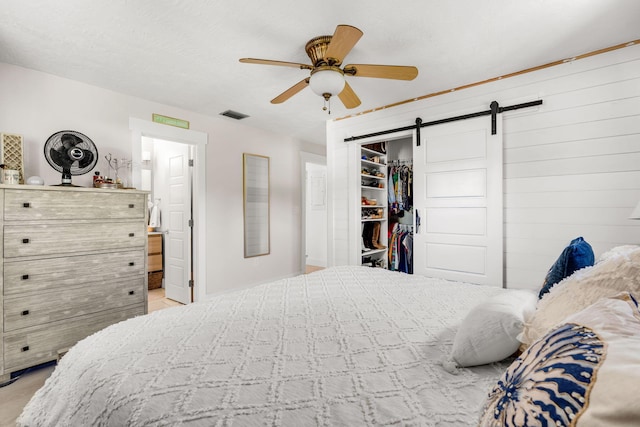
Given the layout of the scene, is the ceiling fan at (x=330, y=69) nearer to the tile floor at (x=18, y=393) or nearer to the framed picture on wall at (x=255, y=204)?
the framed picture on wall at (x=255, y=204)

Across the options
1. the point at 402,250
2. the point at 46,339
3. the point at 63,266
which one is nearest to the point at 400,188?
the point at 402,250

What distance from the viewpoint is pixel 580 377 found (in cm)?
43

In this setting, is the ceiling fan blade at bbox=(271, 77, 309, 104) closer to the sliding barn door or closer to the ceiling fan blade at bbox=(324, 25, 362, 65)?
the ceiling fan blade at bbox=(324, 25, 362, 65)

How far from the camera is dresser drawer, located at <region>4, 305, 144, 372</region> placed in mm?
2133

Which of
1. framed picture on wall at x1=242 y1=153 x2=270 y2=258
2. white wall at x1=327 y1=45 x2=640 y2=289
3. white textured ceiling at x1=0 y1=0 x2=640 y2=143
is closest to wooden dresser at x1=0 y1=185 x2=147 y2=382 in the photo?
white textured ceiling at x1=0 y1=0 x2=640 y2=143

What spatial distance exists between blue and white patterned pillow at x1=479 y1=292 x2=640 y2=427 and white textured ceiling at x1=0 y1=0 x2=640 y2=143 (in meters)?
2.01

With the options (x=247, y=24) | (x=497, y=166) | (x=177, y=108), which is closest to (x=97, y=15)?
(x=247, y=24)

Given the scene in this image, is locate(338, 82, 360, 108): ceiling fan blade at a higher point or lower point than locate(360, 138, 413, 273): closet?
higher

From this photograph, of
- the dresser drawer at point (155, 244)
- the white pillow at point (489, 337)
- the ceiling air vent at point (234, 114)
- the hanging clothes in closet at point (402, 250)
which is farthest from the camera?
the dresser drawer at point (155, 244)

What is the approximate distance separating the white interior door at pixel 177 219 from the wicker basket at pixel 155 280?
20.7 inches

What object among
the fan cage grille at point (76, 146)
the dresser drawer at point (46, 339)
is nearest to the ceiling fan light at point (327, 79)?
the fan cage grille at point (76, 146)

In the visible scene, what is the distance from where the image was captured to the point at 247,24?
206cm

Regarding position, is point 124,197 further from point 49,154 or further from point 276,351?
point 276,351

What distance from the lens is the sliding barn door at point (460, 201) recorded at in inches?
118
